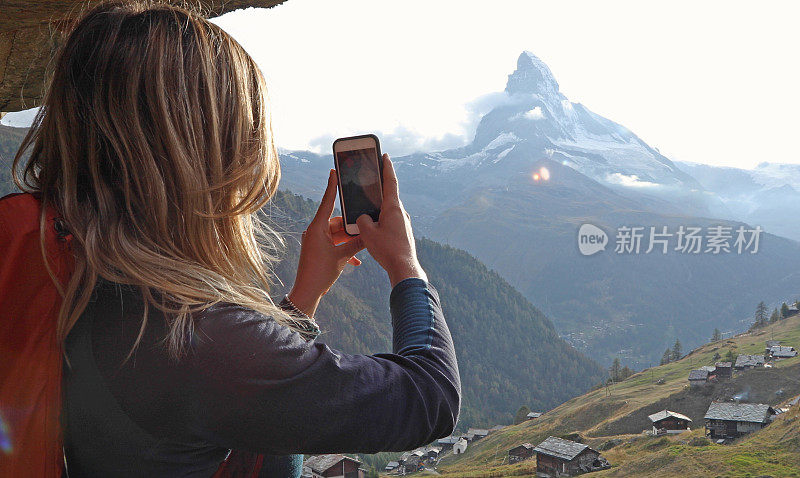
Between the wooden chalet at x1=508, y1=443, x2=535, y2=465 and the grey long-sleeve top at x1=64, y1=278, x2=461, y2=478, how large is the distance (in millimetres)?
48476

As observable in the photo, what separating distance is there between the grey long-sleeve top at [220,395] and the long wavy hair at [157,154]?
0.24 ft

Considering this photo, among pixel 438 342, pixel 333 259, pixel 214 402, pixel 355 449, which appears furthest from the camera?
pixel 333 259

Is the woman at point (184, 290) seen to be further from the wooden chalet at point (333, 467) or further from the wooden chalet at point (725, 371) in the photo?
the wooden chalet at point (725, 371)

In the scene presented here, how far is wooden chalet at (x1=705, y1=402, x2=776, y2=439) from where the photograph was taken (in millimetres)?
35531

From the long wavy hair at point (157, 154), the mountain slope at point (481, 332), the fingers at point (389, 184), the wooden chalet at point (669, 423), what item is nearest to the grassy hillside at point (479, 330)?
the mountain slope at point (481, 332)

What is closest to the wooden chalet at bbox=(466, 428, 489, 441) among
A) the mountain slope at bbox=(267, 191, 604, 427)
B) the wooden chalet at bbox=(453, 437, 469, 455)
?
the wooden chalet at bbox=(453, 437, 469, 455)

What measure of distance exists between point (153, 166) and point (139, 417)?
49cm

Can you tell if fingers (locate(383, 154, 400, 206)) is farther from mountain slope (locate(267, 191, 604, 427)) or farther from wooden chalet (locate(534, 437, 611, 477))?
mountain slope (locate(267, 191, 604, 427))

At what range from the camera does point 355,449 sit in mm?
1191

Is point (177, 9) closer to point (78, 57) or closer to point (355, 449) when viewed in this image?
point (78, 57)

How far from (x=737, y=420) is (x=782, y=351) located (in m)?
24.8

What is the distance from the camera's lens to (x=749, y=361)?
184ft

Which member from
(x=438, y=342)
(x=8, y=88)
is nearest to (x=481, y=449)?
(x=8, y=88)

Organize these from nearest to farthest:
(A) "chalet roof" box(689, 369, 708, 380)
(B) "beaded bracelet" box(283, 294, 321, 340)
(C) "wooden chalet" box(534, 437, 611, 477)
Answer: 1. (B) "beaded bracelet" box(283, 294, 321, 340)
2. (C) "wooden chalet" box(534, 437, 611, 477)
3. (A) "chalet roof" box(689, 369, 708, 380)
